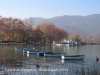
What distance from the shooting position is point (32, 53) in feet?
156

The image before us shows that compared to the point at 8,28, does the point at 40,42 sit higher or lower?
lower

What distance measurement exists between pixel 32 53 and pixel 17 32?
136 ft

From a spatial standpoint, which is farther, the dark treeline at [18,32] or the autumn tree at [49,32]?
the autumn tree at [49,32]

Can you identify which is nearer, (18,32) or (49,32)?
(18,32)

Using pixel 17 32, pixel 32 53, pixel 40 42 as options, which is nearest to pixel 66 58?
pixel 32 53

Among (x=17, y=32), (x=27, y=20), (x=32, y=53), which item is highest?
(x=27, y=20)

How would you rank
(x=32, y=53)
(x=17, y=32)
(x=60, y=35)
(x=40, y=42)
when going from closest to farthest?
(x=32, y=53) → (x=17, y=32) → (x=40, y=42) → (x=60, y=35)

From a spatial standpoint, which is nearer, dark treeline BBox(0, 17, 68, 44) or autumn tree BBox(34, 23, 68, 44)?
dark treeline BBox(0, 17, 68, 44)

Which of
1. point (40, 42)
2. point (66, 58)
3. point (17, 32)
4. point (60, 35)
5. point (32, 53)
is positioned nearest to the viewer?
point (66, 58)

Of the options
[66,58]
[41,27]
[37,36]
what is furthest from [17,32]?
[66,58]

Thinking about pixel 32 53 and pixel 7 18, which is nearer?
pixel 32 53

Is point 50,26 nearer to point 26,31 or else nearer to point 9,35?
point 26,31

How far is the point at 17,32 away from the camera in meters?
87.4

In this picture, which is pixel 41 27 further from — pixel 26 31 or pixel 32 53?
pixel 32 53
